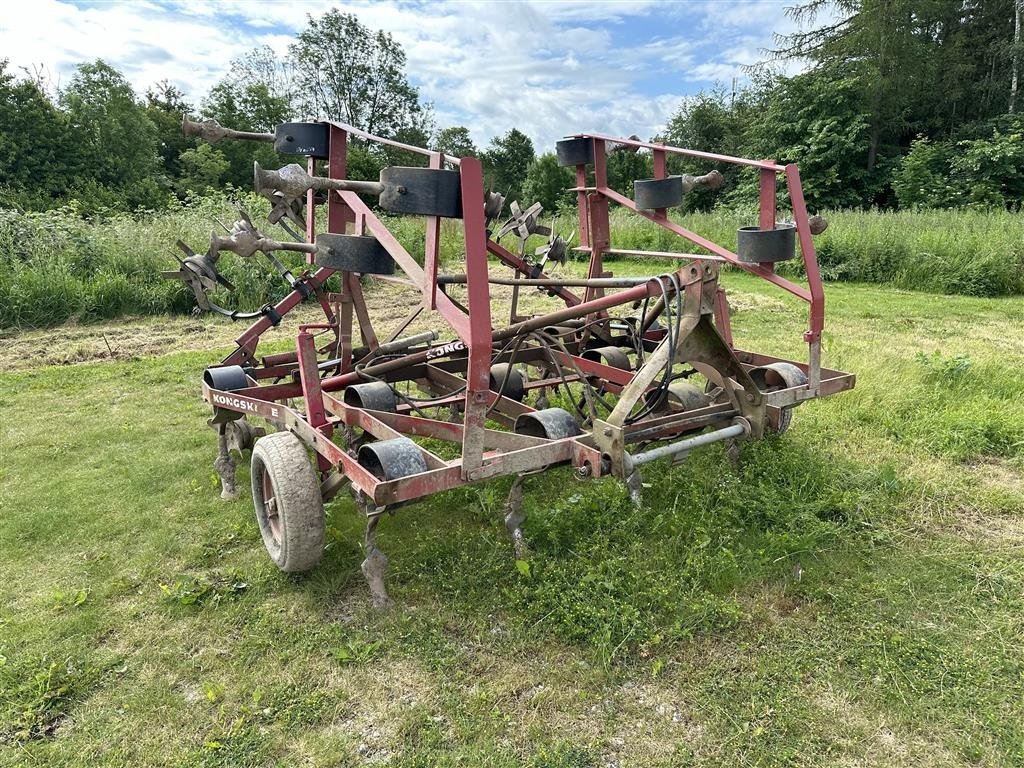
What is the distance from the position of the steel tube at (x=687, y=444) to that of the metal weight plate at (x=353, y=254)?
154 cm

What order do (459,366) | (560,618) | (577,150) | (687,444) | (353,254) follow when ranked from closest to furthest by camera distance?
(560,618)
(687,444)
(353,254)
(459,366)
(577,150)

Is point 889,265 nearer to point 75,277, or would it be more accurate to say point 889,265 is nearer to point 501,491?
point 501,491

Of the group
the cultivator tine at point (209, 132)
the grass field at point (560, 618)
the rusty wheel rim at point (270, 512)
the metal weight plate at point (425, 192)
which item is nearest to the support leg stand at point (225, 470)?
the grass field at point (560, 618)

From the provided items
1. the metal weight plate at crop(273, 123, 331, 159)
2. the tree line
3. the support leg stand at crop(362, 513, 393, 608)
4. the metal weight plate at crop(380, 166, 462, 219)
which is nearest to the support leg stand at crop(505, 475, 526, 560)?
the support leg stand at crop(362, 513, 393, 608)

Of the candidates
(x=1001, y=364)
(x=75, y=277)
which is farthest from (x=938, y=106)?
(x=75, y=277)

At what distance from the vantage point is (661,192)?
180 inches

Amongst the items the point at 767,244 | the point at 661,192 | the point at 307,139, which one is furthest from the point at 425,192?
the point at 661,192

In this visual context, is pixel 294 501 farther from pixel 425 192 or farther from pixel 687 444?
pixel 687 444

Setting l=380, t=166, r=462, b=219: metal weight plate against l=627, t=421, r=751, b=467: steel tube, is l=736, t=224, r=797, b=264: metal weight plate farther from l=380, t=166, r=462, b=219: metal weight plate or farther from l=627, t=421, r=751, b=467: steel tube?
l=380, t=166, r=462, b=219: metal weight plate

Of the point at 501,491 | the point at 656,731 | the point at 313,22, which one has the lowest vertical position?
the point at 656,731

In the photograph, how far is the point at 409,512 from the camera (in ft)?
13.2

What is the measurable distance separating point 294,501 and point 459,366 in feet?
6.70

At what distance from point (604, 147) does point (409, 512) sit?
318 centimetres

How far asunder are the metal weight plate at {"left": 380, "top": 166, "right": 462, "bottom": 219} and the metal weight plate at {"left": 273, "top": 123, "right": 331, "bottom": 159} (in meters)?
2.11
